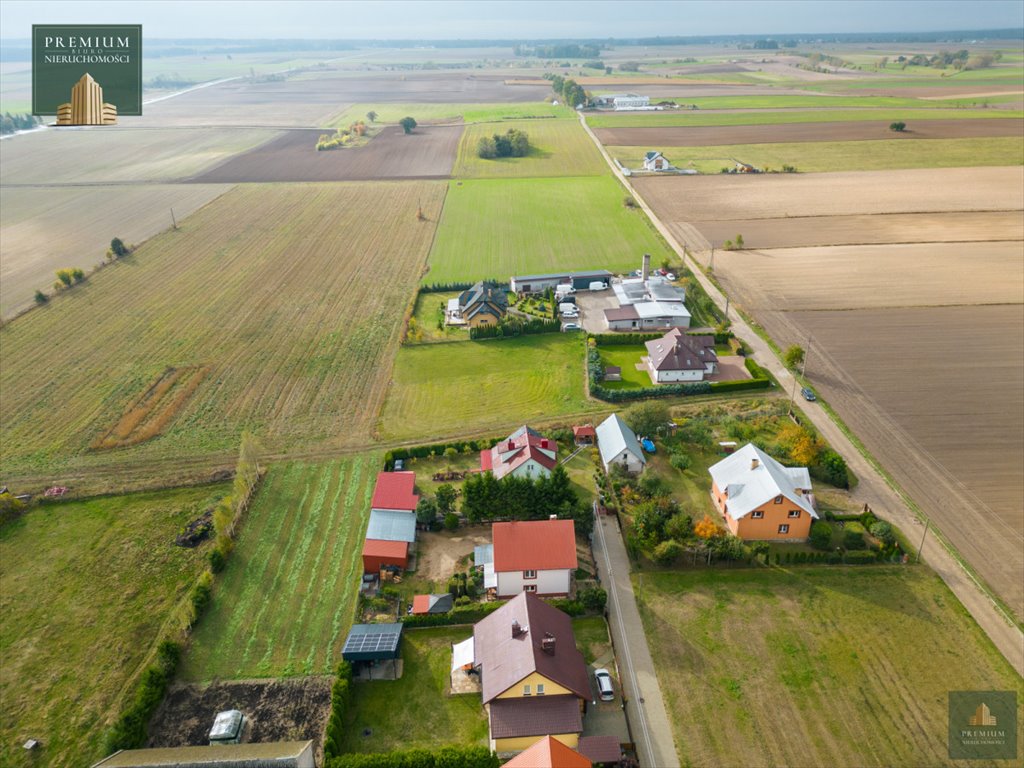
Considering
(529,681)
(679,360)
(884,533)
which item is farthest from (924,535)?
(529,681)

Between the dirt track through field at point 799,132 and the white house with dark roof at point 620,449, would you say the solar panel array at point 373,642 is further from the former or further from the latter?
the dirt track through field at point 799,132

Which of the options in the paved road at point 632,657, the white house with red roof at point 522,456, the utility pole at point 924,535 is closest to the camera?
the paved road at point 632,657

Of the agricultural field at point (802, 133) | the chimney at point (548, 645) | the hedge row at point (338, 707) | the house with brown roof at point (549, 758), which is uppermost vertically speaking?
the agricultural field at point (802, 133)

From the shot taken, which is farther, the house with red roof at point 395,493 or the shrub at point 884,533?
the house with red roof at point 395,493

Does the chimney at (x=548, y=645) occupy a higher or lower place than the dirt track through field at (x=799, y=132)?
lower

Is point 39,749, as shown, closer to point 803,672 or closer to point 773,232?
point 803,672

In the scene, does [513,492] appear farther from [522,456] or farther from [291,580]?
[291,580]

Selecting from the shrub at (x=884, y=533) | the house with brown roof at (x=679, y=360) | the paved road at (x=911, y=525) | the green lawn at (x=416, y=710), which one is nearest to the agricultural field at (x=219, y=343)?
the green lawn at (x=416, y=710)
